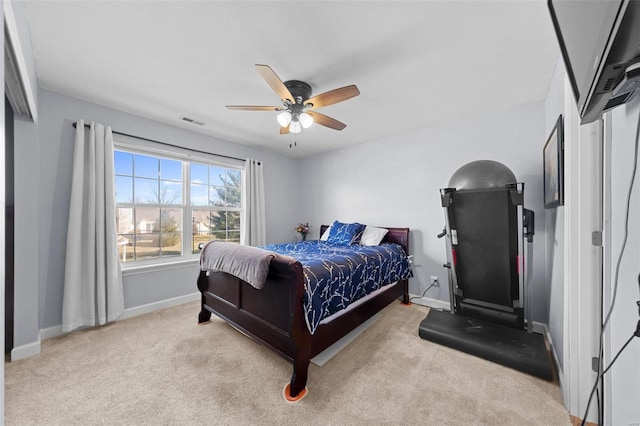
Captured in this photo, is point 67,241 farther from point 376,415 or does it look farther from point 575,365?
point 575,365

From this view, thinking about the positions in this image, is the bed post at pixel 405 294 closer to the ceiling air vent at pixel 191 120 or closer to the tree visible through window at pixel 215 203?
the tree visible through window at pixel 215 203

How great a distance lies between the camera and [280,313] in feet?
6.07

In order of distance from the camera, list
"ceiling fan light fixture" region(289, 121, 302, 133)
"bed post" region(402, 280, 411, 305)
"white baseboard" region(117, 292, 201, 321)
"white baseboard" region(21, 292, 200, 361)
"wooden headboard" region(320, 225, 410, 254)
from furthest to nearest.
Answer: "wooden headboard" region(320, 225, 410, 254) < "bed post" region(402, 280, 411, 305) < "white baseboard" region(117, 292, 201, 321) < "ceiling fan light fixture" region(289, 121, 302, 133) < "white baseboard" region(21, 292, 200, 361)

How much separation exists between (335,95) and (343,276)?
5.14 feet

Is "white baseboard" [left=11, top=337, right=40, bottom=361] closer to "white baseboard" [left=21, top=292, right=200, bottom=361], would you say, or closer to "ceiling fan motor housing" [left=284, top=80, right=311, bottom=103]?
"white baseboard" [left=21, top=292, right=200, bottom=361]

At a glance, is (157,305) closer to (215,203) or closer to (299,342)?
(215,203)

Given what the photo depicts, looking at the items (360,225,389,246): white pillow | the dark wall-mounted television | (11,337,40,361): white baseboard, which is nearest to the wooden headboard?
(360,225,389,246): white pillow

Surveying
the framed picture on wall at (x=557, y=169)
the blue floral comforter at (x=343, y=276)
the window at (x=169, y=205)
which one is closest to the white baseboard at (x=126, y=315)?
the window at (x=169, y=205)

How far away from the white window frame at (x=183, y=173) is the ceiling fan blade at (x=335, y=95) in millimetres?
2184

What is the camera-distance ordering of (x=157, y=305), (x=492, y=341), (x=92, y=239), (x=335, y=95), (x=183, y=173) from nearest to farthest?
(x=335, y=95), (x=492, y=341), (x=92, y=239), (x=157, y=305), (x=183, y=173)

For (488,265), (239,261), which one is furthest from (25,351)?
(488,265)

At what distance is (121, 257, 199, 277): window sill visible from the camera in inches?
114

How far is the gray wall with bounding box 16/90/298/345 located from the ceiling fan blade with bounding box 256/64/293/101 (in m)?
2.14

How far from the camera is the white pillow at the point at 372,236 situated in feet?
11.3
